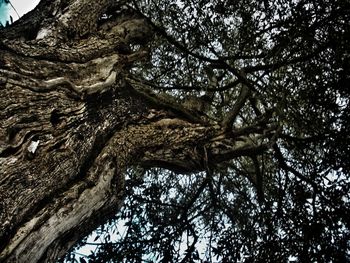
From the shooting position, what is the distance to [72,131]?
3.14m

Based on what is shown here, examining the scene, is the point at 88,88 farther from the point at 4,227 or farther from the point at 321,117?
the point at 321,117

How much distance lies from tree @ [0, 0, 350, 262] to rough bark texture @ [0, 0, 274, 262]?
1cm

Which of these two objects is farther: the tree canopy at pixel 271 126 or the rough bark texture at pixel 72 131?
the tree canopy at pixel 271 126

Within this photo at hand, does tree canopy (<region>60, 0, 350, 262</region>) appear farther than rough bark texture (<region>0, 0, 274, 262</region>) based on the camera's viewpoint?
Yes

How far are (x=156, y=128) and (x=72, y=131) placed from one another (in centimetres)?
119

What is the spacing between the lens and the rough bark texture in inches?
99.7

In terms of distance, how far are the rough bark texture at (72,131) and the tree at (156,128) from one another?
0.04 ft

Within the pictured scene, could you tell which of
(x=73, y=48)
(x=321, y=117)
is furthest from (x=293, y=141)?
(x=73, y=48)

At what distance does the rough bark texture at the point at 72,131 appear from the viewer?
253 centimetres

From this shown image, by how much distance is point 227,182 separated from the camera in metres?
7.72

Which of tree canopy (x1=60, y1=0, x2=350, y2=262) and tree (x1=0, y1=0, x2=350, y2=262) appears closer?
tree (x1=0, y1=0, x2=350, y2=262)

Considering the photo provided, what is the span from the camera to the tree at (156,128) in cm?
278

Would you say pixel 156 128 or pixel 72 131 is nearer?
pixel 72 131

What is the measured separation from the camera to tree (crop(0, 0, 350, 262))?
9.12 ft
